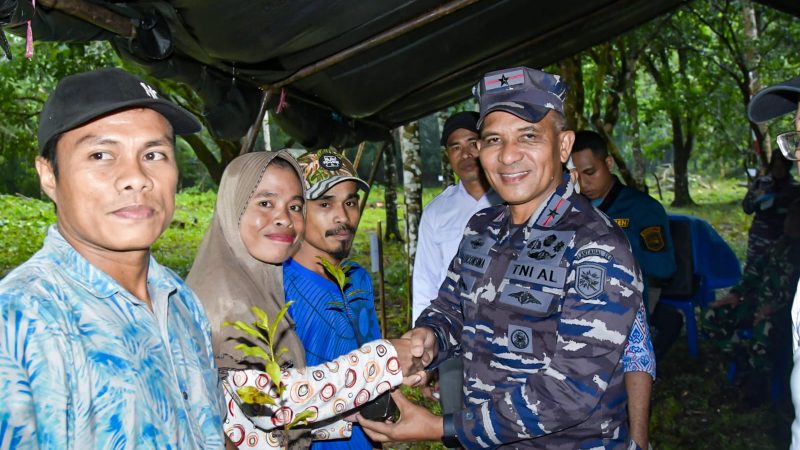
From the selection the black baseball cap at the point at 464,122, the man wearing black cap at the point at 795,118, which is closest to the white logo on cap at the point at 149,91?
the man wearing black cap at the point at 795,118

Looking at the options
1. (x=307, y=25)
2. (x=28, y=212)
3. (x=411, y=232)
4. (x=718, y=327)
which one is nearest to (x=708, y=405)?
(x=718, y=327)

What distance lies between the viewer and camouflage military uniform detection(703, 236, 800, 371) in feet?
16.0

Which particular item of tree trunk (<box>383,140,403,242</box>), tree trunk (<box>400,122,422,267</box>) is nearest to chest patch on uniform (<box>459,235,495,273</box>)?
tree trunk (<box>400,122,422,267</box>)

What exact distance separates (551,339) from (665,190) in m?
31.1

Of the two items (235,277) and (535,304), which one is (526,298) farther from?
(235,277)

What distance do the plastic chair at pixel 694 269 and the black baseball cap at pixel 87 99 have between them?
18.4 feet

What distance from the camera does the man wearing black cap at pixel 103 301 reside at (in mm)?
1095

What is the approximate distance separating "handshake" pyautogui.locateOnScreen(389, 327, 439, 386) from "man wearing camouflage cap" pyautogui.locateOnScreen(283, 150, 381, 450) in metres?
0.26

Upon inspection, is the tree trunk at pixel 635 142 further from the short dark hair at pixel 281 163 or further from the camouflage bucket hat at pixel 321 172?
the short dark hair at pixel 281 163

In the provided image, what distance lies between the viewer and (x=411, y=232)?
718 cm

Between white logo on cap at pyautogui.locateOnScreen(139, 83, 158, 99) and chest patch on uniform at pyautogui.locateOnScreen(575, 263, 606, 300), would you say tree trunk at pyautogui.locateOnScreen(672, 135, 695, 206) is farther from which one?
white logo on cap at pyautogui.locateOnScreen(139, 83, 158, 99)

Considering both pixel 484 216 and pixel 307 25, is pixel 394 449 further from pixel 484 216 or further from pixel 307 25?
pixel 307 25

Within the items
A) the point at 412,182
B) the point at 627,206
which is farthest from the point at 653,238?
the point at 412,182

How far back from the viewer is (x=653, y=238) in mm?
4594
